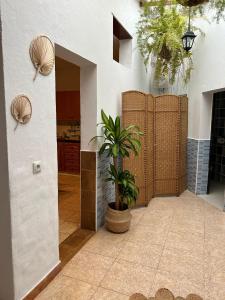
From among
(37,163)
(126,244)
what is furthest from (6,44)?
(126,244)

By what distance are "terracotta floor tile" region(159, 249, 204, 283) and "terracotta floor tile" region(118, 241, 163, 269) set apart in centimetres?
8

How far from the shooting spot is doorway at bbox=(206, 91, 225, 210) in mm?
4961

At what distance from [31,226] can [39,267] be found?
45cm

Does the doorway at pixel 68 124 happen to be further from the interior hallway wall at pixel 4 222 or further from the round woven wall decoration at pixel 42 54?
the round woven wall decoration at pixel 42 54

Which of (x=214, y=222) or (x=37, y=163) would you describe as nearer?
(x=37, y=163)

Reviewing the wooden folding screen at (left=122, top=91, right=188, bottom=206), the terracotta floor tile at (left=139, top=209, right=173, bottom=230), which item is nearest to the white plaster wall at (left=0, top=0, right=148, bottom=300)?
the wooden folding screen at (left=122, top=91, right=188, bottom=206)

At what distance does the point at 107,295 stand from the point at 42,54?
87.0 inches

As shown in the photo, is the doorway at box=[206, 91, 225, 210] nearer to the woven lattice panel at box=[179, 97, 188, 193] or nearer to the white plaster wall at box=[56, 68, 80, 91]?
the woven lattice panel at box=[179, 97, 188, 193]

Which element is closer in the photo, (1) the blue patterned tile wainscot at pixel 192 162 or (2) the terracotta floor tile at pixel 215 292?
(2) the terracotta floor tile at pixel 215 292

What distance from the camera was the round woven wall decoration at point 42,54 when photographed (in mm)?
1887

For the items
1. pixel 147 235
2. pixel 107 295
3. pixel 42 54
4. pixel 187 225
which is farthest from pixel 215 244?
pixel 42 54

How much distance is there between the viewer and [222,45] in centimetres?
401

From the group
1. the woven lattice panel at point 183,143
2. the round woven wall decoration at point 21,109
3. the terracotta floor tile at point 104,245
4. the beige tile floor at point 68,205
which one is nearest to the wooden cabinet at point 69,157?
the beige tile floor at point 68,205

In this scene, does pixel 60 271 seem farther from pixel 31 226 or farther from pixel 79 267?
pixel 31 226
